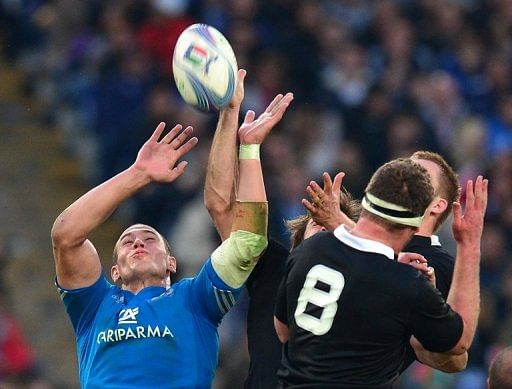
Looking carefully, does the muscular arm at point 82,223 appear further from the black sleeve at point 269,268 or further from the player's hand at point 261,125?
the black sleeve at point 269,268

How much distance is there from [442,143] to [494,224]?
32.9 inches

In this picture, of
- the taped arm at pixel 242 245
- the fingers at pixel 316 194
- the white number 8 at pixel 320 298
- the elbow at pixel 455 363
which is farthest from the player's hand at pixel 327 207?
the elbow at pixel 455 363

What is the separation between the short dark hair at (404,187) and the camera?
5.03 m

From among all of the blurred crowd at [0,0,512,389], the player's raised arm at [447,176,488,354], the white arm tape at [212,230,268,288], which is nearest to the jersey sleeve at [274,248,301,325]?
the white arm tape at [212,230,268,288]

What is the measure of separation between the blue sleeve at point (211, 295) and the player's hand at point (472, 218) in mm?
1047

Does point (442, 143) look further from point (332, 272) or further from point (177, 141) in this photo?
point (332, 272)

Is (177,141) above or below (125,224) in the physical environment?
above

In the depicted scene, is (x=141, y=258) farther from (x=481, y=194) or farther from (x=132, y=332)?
(x=481, y=194)

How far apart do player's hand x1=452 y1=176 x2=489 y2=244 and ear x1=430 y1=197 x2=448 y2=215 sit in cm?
59

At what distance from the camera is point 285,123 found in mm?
12211

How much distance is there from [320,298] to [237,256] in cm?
76

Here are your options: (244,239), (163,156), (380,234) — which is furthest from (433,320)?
(163,156)

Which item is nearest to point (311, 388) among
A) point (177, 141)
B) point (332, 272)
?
point (332, 272)

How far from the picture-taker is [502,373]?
552cm
